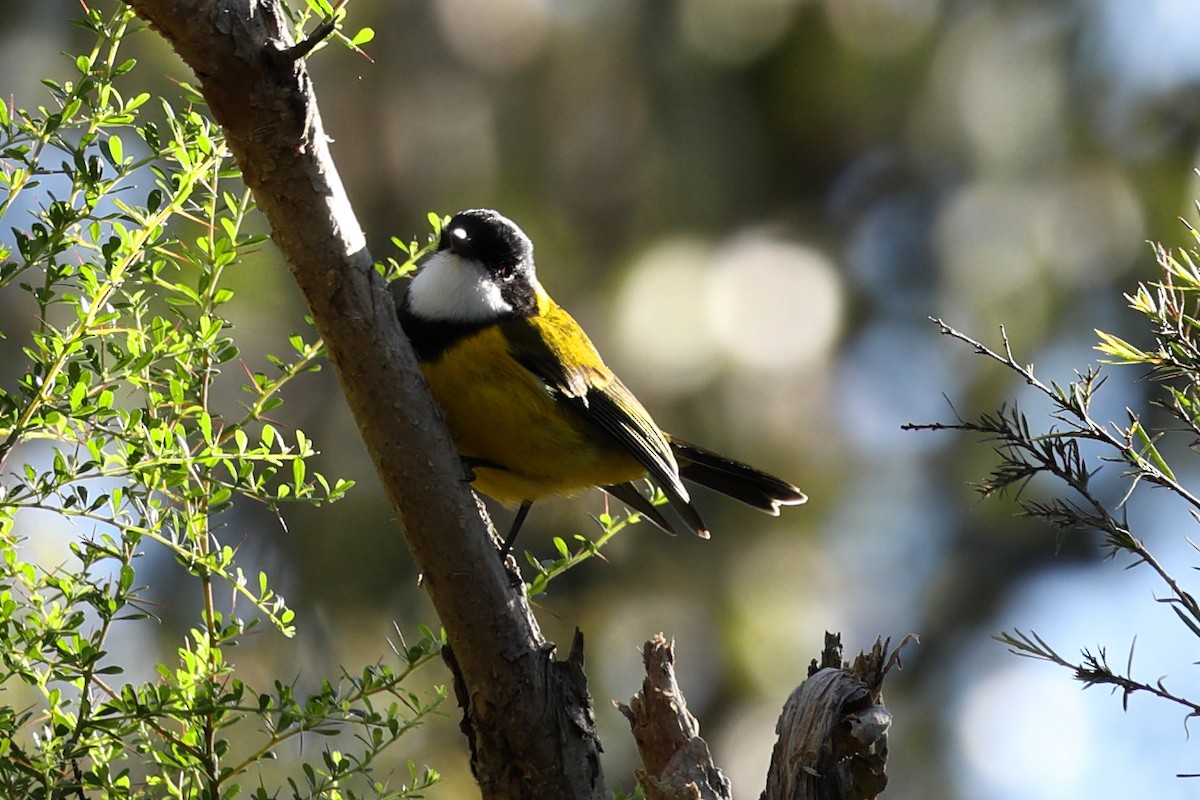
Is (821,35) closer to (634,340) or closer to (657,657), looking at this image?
(634,340)

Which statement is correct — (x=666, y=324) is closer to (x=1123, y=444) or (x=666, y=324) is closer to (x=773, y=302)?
(x=773, y=302)

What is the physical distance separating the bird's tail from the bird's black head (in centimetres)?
89

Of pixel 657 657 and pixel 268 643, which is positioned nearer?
pixel 657 657

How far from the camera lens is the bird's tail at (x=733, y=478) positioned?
4.37 meters

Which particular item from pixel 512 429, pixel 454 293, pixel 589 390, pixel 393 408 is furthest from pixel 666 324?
pixel 393 408

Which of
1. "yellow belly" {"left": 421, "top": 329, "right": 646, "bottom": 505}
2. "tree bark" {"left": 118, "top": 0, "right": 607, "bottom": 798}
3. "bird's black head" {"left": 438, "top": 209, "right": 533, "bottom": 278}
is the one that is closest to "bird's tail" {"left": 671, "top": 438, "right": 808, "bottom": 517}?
"yellow belly" {"left": 421, "top": 329, "right": 646, "bottom": 505}

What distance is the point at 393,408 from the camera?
2.43 metres

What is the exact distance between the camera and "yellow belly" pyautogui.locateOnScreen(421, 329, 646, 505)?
3463mm

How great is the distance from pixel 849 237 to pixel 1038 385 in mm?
6504

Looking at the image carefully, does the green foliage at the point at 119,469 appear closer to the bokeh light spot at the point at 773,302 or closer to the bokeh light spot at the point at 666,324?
the bokeh light spot at the point at 666,324

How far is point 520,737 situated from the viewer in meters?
2.56

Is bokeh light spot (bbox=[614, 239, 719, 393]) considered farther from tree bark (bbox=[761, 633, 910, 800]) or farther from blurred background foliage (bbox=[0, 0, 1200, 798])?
tree bark (bbox=[761, 633, 910, 800])

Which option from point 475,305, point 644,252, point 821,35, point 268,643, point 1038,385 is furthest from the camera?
point 821,35

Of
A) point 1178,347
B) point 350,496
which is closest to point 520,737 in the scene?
point 1178,347
